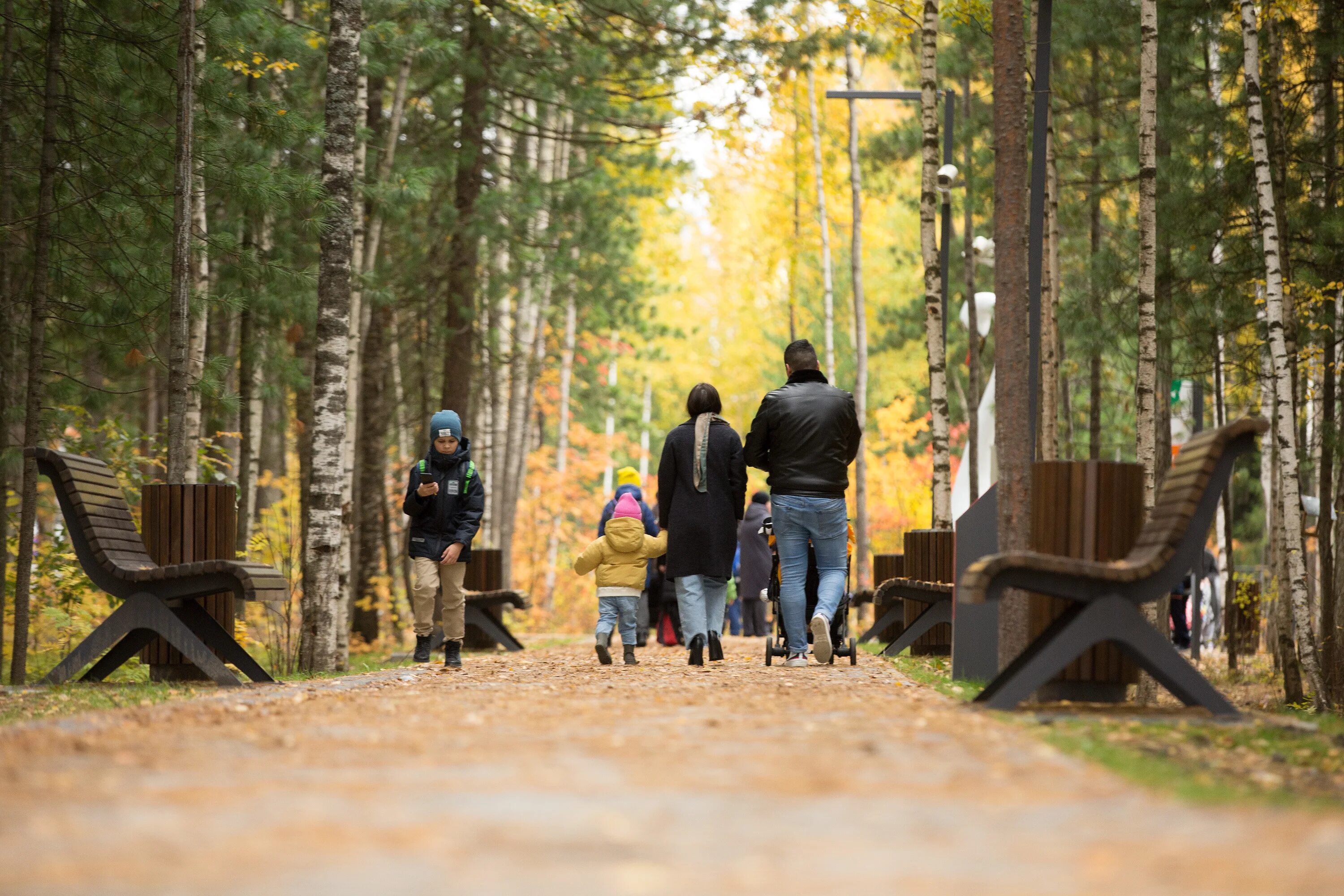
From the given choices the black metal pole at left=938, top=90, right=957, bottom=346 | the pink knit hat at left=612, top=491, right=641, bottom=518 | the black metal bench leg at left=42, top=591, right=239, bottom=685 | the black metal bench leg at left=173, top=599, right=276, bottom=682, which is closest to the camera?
the black metal bench leg at left=42, top=591, right=239, bottom=685

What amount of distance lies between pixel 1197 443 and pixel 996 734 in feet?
6.78

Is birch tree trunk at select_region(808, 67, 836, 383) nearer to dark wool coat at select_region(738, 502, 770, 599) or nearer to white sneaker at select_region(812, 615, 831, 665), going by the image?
dark wool coat at select_region(738, 502, 770, 599)

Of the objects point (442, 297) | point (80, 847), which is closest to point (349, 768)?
point (80, 847)

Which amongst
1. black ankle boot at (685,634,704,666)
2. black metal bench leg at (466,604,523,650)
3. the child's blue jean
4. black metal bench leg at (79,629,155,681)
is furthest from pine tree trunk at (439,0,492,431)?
black metal bench leg at (79,629,155,681)

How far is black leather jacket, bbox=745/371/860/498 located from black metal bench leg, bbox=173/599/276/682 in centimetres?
360

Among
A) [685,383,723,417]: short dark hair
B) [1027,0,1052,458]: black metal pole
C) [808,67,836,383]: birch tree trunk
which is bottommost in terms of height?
[685,383,723,417]: short dark hair

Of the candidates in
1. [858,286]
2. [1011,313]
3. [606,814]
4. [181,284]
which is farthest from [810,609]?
[858,286]

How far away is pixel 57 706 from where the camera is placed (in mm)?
8445

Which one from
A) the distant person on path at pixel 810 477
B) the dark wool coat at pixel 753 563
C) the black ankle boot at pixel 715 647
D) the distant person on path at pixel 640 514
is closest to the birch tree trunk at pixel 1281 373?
the distant person on path at pixel 810 477

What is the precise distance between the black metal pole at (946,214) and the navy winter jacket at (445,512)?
5420 millimetres

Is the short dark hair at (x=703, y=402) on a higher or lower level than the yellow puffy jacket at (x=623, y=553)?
higher

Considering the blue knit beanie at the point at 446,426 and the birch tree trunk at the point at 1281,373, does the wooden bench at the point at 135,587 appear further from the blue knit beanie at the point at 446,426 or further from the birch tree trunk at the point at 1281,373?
the birch tree trunk at the point at 1281,373

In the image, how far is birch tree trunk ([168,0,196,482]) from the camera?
1186cm

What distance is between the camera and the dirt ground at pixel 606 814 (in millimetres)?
3424
